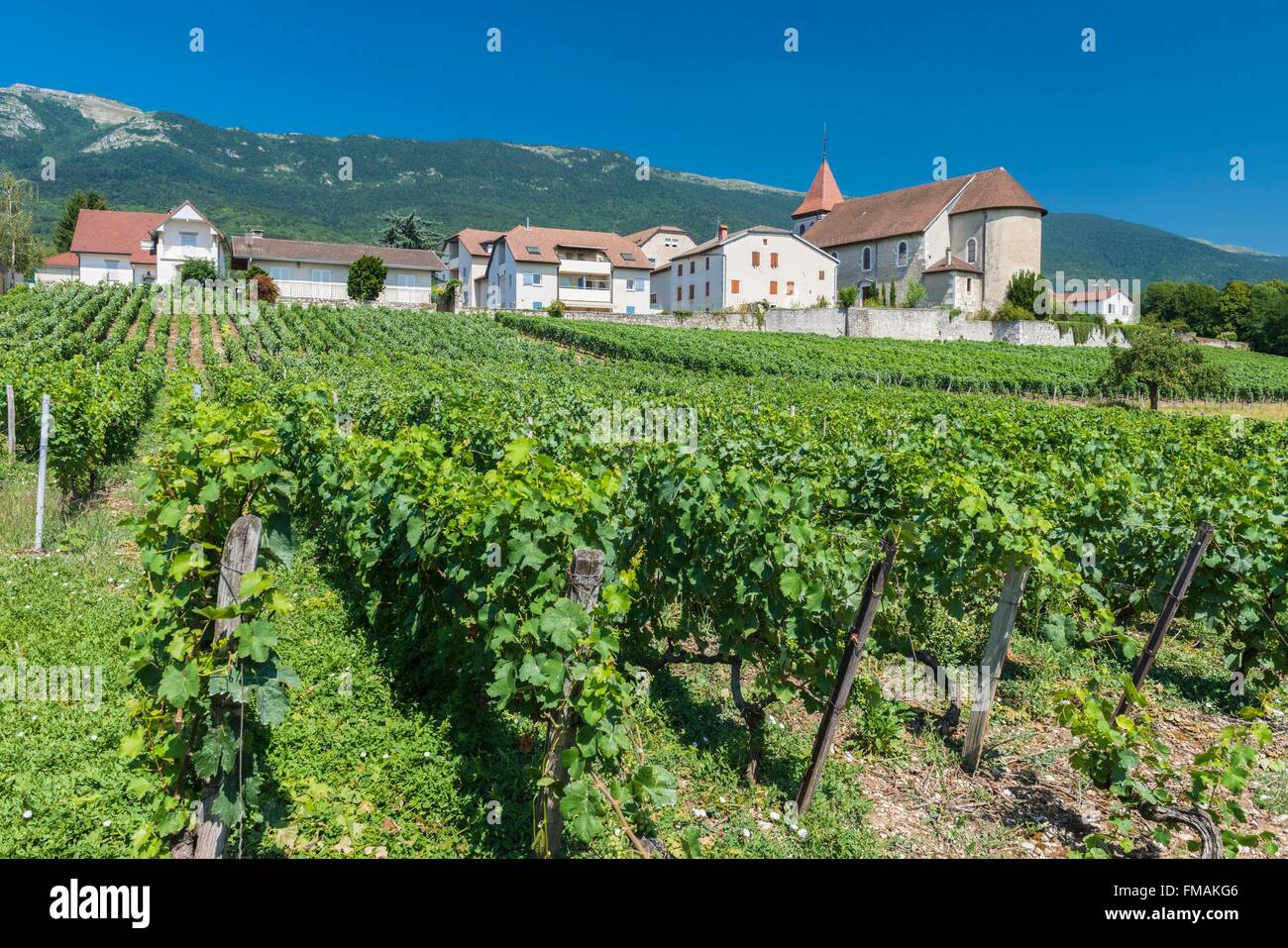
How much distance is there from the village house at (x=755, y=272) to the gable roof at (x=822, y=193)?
16953mm

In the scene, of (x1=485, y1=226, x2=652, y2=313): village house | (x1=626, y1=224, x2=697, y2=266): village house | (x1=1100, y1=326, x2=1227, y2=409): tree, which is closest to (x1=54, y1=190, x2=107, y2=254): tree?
(x1=485, y1=226, x2=652, y2=313): village house

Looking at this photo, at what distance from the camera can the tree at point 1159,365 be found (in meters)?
34.3

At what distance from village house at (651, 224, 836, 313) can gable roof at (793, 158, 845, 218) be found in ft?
55.6

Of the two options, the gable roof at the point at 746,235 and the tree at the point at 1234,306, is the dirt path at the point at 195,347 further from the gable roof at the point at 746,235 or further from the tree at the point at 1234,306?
the tree at the point at 1234,306

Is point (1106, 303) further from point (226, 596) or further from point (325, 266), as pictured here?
point (226, 596)

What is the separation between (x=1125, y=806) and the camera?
4.21 m

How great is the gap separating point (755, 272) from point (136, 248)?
168ft

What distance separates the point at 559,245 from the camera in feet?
205

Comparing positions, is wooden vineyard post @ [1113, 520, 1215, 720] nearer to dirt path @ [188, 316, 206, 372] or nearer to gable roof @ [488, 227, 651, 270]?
dirt path @ [188, 316, 206, 372]

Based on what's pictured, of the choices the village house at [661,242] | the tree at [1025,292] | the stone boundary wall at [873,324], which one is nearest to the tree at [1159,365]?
the stone boundary wall at [873,324]

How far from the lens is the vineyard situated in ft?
11.6
